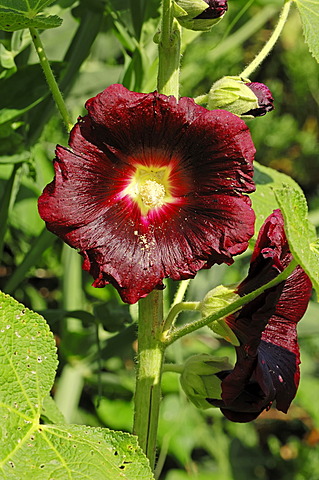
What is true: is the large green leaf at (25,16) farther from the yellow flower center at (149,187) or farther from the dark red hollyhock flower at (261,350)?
the dark red hollyhock flower at (261,350)

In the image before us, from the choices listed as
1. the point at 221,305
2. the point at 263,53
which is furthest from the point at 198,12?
the point at 221,305

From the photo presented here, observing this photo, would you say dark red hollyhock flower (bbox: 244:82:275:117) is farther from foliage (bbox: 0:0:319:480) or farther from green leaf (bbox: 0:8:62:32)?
green leaf (bbox: 0:8:62:32)

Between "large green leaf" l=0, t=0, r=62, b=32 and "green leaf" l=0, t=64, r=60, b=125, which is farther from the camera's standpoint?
"green leaf" l=0, t=64, r=60, b=125

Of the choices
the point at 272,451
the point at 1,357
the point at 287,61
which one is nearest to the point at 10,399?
the point at 1,357

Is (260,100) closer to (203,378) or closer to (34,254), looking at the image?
(203,378)

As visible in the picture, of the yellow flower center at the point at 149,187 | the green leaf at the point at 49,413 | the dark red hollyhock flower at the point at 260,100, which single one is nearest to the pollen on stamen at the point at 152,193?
the yellow flower center at the point at 149,187

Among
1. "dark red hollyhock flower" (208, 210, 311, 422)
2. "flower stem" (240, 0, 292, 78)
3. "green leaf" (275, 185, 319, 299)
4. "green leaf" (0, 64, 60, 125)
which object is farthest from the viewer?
"green leaf" (0, 64, 60, 125)

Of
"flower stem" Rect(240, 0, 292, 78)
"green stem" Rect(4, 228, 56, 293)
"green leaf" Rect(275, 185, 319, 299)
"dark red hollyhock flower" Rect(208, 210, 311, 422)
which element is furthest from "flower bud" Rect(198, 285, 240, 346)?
"green stem" Rect(4, 228, 56, 293)
